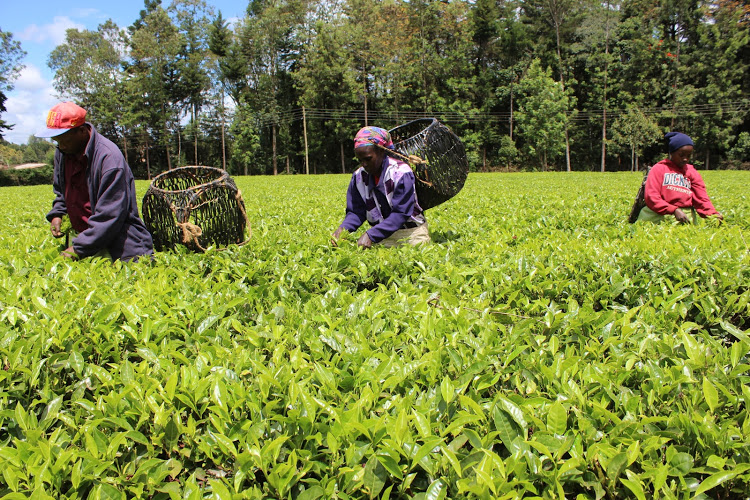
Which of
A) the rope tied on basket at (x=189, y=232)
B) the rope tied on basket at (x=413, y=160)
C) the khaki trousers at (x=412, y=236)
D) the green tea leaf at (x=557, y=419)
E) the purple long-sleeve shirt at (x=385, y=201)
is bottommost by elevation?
the green tea leaf at (x=557, y=419)

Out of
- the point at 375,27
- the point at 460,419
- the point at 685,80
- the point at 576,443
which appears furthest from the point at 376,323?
the point at 685,80

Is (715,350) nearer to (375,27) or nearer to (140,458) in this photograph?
(140,458)

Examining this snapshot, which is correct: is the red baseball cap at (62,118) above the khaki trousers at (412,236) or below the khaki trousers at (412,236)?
above

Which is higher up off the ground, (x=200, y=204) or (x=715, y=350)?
(x=200, y=204)

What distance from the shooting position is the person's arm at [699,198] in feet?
20.5

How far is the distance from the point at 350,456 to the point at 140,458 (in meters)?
0.76

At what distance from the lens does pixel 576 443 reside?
1593mm

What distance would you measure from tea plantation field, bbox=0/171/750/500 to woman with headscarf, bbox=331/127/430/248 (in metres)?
0.99

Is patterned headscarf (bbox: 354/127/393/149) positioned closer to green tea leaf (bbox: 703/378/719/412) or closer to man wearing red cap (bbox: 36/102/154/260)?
man wearing red cap (bbox: 36/102/154/260)

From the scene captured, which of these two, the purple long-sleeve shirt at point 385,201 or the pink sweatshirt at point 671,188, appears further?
the pink sweatshirt at point 671,188

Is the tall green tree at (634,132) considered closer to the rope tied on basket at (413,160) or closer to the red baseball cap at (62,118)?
the rope tied on basket at (413,160)

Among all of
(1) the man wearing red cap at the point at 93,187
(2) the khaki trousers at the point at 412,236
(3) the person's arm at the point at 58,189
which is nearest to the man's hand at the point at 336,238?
(2) the khaki trousers at the point at 412,236

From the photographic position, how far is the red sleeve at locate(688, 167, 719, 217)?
623 centimetres

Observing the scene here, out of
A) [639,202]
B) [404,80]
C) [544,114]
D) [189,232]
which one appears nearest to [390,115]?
[404,80]
